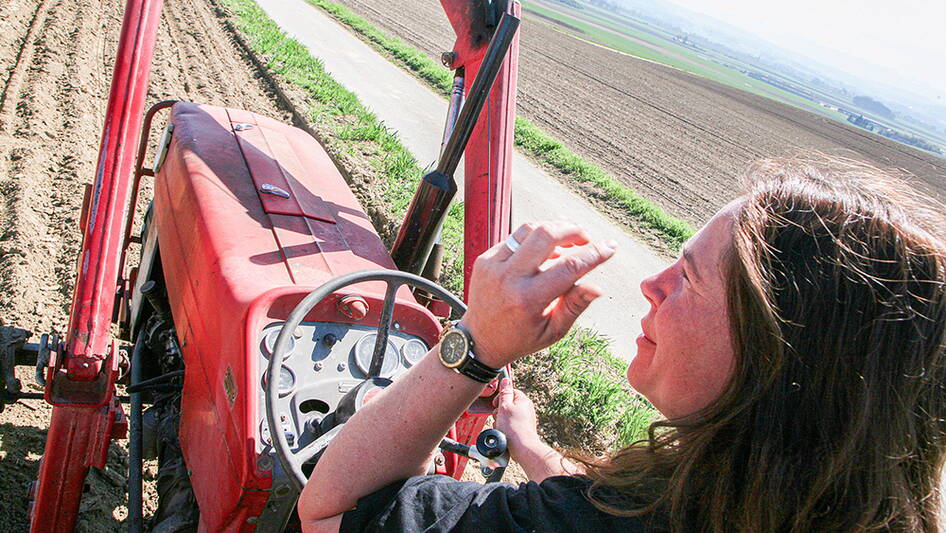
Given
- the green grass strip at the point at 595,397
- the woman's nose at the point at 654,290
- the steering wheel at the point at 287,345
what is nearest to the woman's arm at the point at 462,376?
the woman's nose at the point at 654,290

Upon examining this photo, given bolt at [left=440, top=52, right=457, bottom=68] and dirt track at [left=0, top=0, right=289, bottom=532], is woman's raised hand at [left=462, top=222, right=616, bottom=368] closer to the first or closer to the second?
bolt at [left=440, top=52, right=457, bottom=68]

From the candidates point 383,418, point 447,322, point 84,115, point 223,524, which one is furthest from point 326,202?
point 84,115

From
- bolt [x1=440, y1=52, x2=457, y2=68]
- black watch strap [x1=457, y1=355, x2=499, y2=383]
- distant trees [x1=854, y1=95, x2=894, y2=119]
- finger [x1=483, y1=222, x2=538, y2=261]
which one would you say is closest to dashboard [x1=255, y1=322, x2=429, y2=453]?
black watch strap [x1=457, y1=355, x2=499, y2=383]

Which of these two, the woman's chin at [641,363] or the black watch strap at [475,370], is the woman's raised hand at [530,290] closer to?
the black watch strap at [475,370]

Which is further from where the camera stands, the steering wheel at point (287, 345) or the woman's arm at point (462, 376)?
the steering wheel at point (287, 345)

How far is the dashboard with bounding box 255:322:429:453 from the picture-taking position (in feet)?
6.24

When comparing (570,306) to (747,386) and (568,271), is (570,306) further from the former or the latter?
(747,386)

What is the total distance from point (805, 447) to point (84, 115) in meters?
7.06

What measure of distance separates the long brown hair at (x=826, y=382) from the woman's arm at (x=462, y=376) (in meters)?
0.28

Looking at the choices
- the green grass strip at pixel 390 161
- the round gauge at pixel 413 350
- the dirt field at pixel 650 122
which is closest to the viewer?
the round gauge at pixel 413 350

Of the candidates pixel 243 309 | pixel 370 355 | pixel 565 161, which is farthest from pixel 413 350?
pixel 565 161

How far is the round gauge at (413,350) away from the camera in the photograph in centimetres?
220

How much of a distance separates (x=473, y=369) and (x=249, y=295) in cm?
106

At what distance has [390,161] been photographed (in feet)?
25.3
